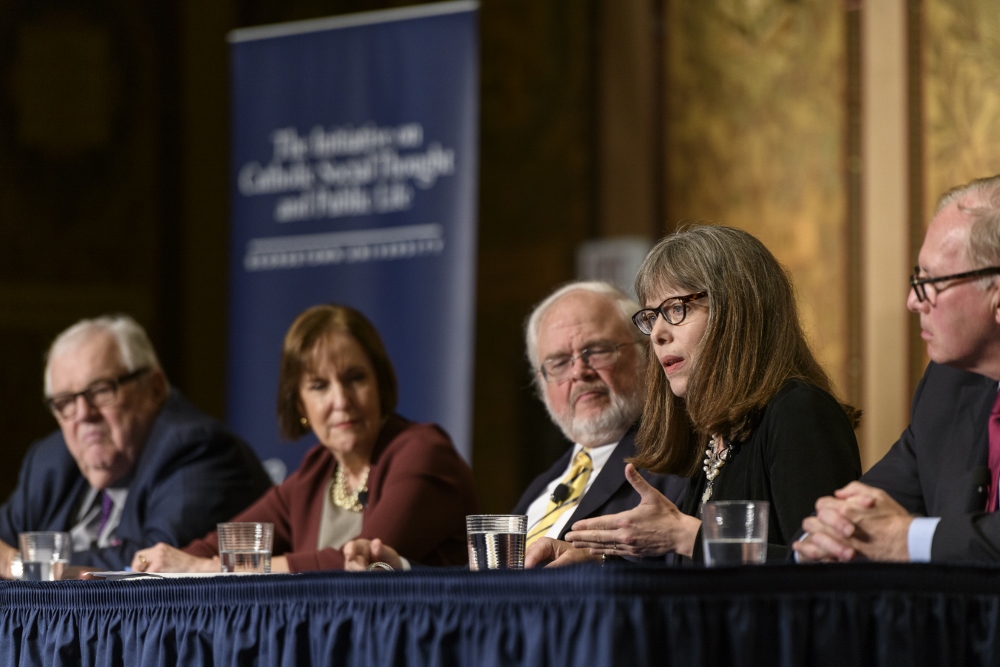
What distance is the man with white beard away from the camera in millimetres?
3131

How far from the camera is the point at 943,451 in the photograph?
87.4 inches

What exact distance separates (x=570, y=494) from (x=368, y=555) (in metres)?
0.66

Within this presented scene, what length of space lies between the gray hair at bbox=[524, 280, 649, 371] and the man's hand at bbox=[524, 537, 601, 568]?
0.91 m

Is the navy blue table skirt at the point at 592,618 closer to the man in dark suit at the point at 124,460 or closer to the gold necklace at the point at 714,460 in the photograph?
the gold necklace at the point at 714,460

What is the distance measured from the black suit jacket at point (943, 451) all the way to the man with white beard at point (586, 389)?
80cm

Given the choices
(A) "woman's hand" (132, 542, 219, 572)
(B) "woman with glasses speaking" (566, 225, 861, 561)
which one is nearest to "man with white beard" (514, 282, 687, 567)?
(B) "woman with glasses speaking" (566, 225, 861, 561)

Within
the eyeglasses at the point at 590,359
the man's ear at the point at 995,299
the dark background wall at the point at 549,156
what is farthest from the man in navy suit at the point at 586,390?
the dark background wall at the point at 549,156

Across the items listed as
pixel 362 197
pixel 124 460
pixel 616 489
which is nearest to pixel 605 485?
pixel 616 489

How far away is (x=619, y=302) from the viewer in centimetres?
330

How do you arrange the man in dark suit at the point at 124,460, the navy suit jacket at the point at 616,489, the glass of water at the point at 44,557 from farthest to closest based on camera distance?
the man in dark suit at the point at 124,460 < the navy suit jacket at the point at 616,489 < the glass of water at the point at 44,557

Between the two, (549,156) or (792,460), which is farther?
(549,156)

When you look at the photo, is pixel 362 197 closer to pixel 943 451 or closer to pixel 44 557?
pixel 44 557

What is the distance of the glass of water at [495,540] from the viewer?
2.14 m

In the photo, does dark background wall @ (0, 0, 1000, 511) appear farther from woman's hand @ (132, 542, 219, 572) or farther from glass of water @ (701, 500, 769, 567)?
glass of water @ (701, 500, 769, 567)
